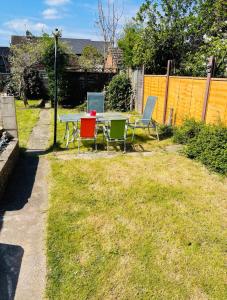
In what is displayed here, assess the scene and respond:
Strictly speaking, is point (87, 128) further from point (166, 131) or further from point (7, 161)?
point (166, 131)

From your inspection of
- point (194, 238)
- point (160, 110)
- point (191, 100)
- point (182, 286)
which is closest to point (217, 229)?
point (194, 238)

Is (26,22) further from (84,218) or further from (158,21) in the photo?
(84,218)

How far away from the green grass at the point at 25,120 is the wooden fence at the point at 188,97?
15.2 feet

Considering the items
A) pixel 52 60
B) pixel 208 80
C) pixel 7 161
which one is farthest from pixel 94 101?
pixel 52 60

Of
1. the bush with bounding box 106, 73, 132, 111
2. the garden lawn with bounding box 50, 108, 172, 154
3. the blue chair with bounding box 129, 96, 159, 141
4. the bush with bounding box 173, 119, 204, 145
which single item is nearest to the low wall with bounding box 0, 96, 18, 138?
the garden lawn with bounding box 50, 108, 172, 154

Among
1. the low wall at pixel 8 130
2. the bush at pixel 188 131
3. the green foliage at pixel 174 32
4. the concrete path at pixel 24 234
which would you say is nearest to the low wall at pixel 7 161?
the low wall at pixel 8 130

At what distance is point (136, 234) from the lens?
131 inches

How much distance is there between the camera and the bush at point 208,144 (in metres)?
5.34

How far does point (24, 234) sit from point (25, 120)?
25.1 ft

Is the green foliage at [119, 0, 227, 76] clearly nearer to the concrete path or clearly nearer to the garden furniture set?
the garden furniture set

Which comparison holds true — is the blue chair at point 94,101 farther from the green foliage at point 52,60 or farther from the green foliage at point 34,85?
the green foliage at point 34,85

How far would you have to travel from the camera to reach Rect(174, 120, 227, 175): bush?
5.34 m

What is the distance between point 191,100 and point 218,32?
18.6ft

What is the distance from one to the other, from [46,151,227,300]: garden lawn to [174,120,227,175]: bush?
0.34m
